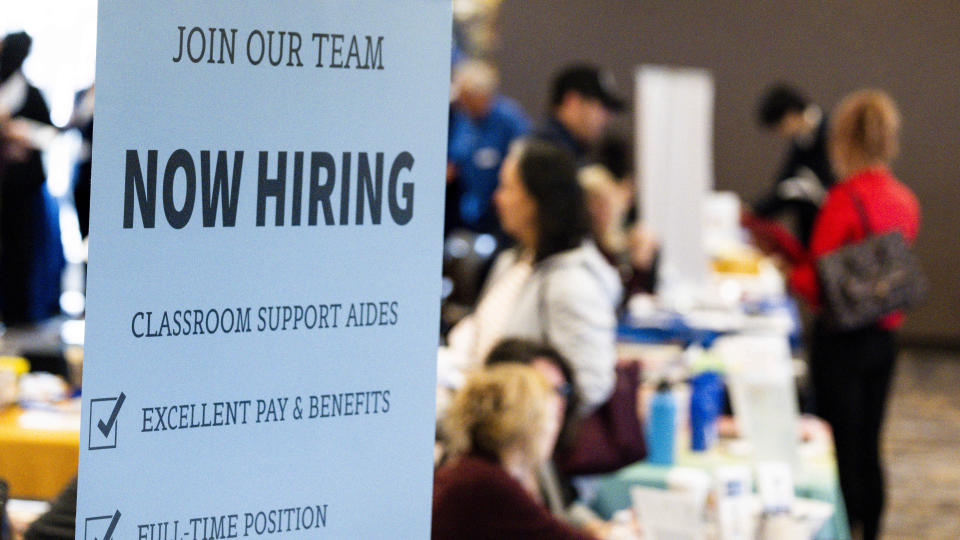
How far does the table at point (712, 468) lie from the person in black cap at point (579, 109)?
2333 millimetres

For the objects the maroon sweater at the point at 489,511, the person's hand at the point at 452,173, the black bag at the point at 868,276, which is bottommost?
the maroon sweater at the point at 489,511

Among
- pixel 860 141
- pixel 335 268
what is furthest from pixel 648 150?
pixel 335 268

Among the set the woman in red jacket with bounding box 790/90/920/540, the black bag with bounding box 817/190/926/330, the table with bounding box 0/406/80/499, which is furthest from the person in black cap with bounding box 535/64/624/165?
the table with bounding box 0/406/80/499

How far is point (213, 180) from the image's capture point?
1.26 m

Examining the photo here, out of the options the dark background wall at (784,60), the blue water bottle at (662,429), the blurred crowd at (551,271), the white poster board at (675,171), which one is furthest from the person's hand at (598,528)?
the dark background wall at (784,60)

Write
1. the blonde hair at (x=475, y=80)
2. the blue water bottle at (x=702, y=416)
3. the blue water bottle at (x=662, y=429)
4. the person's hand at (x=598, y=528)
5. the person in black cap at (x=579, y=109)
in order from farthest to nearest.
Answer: the blonde hair at (x=475, y=80)
the person in black cap at (x=579, y=109)
the blue water bottle at (x=702, y=416)
the blue water bottle at (x=662, y=429)
the person's hand at (x=598, y=528)

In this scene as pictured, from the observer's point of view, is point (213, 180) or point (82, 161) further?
point (82, 161)

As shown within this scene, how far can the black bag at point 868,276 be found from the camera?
425cm

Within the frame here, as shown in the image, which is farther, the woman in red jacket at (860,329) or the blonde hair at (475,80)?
the blonde hair at (475,80)

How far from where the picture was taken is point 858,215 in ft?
14.0

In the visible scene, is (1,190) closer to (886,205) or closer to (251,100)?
(886,205)

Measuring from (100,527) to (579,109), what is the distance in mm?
4459

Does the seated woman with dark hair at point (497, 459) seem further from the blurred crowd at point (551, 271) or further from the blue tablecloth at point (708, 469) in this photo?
the blue tablecloth at point (708, 469)

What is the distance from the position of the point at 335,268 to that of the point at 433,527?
1046 mm
